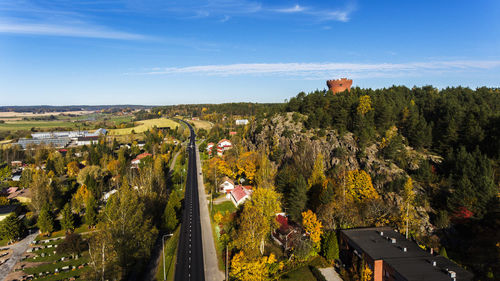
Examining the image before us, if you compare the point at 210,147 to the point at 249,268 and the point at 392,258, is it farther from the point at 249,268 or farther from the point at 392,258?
the point at 392,258

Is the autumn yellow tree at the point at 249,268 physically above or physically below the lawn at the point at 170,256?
above

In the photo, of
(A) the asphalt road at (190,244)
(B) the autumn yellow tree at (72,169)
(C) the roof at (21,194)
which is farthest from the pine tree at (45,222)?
(B) the autumn yellow tree at (72,169)

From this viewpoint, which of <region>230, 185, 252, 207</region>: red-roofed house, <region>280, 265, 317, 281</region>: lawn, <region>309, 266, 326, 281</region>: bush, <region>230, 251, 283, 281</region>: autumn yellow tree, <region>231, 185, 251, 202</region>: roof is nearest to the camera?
<region>230, 251, 283, 281</region>: autumn yellow tree

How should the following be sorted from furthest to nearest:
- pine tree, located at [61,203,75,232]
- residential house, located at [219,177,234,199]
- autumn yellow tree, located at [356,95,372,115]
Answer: autumn yellow tree, located at [356,95,372,115] < residential house, located at [219,177,234,199] < pine tree, located at [61,203,75,232]

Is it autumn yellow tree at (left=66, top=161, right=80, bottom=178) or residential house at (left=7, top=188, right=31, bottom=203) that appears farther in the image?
autumn yellow tree at (left=66, top=161, right=80, bottom=178)

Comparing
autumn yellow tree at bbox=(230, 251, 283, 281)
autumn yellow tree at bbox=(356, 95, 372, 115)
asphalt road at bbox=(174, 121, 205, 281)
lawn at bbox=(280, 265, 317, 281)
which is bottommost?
asphalt road at bbox=(174, 121, 205, 281)

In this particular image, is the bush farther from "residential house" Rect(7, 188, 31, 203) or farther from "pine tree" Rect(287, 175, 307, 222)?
"residential house" Rect(7, 188, 31, 203)

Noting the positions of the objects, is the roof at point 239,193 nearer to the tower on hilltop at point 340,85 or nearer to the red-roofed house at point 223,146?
the red-roofed house at point 223,146

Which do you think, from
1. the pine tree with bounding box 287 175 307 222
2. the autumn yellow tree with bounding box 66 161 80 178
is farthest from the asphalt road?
the autumn yellow tree with bounding box 66 161 80 178
